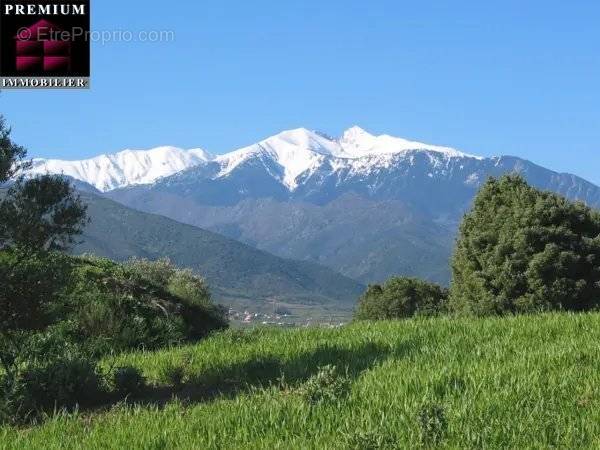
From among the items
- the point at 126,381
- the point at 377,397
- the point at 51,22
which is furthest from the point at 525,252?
the point at 377,397

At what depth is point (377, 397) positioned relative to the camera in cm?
805

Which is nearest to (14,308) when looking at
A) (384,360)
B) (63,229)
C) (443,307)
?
(63,229)

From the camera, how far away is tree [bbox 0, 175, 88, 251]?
11.2 m

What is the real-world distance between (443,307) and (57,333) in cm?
5161

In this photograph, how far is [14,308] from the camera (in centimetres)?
1144

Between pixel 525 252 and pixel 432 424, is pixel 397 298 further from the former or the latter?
pixel 432 424

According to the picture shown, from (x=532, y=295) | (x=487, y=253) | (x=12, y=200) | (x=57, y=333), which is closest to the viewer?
(x=12, y=200)

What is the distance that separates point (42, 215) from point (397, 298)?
64.3 meters

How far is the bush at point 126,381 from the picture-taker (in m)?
11.1

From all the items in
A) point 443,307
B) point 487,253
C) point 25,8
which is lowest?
point 443,307

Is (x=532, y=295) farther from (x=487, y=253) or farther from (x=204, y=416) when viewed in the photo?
(x=204, y=416)

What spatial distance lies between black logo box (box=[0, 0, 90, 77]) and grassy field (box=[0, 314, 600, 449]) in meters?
8.13

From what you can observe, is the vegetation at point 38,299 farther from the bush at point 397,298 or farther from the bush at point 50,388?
the bush at point 397,298

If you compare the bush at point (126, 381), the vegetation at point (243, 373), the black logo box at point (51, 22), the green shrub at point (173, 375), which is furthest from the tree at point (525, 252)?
the bush at point (126, 381)
